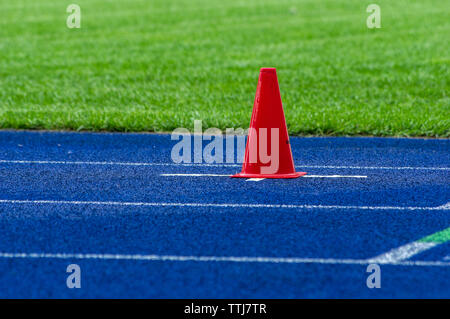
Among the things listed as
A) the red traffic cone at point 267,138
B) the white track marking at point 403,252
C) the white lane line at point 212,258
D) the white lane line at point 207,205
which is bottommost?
the white track marking at point 403,252

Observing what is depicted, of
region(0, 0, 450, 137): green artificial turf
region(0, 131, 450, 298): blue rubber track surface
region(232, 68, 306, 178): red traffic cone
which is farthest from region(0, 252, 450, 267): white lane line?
region(0, 0, 450, 137): green artificial turf

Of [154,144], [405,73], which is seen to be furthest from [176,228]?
[405,73]

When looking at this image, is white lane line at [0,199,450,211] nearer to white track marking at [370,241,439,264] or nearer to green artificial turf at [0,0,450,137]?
white track marking at [370,241,439,264]

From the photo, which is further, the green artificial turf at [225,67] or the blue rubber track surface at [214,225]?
the green artificial turf at [225,67]

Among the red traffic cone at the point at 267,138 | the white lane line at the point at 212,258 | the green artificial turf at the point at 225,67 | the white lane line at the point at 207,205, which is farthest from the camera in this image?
the green artificial turf at the point at 225,67

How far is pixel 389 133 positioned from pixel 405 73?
16.7ft

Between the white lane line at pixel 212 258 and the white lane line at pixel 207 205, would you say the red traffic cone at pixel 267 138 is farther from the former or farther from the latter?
the white lane line at pixel 212 258

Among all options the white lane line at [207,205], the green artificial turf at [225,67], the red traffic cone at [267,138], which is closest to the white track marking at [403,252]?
the white lane line at [207,205]

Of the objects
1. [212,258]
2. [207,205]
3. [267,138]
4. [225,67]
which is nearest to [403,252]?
[212,258]

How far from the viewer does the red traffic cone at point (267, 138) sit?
8016mm

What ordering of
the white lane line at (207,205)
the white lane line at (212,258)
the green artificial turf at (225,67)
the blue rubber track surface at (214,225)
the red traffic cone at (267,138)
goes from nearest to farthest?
1. the blue rubber track surface at (214,225)
2. the white lane line at (212,258)
3. the white lane line at (207,205)
4. the red traffic cone at (267,138)
5. the green artificial turf at (225,67)

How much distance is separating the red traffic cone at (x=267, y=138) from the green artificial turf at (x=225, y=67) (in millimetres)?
2845

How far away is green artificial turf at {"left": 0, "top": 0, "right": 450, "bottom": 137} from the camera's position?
11.8m
